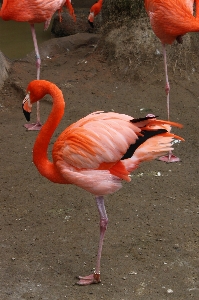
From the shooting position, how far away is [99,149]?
322cm

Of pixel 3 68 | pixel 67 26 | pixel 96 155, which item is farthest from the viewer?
pixel 67 26

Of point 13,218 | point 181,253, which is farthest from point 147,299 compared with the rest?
point 13,218

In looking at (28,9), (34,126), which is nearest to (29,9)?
(28,9)

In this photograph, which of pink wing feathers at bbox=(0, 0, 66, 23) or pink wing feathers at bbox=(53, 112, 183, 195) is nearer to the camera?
pink wing feathers at bbox=(53, 112, 183, 195)

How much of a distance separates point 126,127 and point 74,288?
3.34 ft

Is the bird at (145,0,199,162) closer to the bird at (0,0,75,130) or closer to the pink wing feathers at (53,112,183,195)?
the bird at (0,0,75,130)

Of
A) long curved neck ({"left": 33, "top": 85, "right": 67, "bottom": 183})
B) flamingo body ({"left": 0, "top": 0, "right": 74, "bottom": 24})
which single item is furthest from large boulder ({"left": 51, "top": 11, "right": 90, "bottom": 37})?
long curved neck ({"left": 33, "top": 85, "right": 67, "bottom": 183})

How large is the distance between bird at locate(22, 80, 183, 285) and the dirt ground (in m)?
0.23

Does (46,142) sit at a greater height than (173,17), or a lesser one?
lesser

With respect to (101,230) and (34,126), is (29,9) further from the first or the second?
(101,230)

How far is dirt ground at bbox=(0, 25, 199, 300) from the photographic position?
11.1ft

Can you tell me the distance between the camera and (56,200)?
4.36 meters

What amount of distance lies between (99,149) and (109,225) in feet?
3.26

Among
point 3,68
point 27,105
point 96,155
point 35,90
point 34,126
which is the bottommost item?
point 34,126
